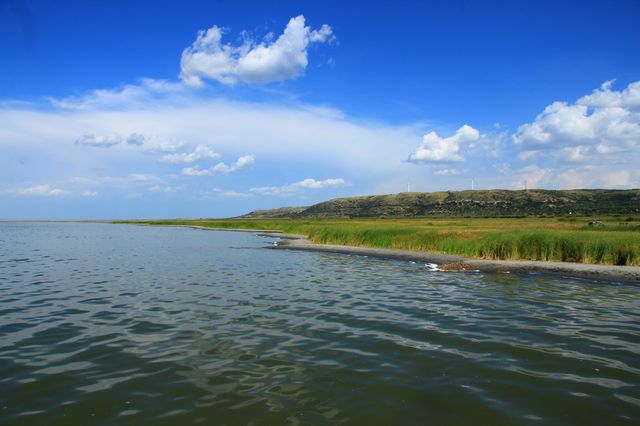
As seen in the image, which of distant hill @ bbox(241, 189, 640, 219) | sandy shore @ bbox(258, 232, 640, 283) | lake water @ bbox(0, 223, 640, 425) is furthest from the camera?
distant hill @ bbox(241, 189, 640, 219)

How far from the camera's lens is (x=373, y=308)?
17.7m

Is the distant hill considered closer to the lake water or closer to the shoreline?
the shoreline

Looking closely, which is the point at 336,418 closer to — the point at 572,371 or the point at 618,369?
the point at 572,371

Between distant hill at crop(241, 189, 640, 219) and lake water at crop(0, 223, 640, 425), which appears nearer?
lake water at crop(0, 223, 640, 425)

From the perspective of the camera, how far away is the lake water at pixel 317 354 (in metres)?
8.23

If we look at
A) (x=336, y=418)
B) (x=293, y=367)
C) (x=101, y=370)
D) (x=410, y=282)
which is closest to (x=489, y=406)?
(x=336, y=418)

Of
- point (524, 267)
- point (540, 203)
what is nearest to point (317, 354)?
point (524, 267)

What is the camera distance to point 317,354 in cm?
1152

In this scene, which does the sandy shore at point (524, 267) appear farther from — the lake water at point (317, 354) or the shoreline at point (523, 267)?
the lake water at point (317, 354)

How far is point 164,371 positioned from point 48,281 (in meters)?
17.7

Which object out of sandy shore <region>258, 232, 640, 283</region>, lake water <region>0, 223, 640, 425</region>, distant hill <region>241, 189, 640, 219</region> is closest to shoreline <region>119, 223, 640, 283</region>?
sandy shore <region>258, 232, 640, 283</region>

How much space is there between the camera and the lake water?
324 inches

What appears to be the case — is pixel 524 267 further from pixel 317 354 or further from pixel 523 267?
pixel 317 354

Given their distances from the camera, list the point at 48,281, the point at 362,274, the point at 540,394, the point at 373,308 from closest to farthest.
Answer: the point at 540,394 < the point at 373,308 < the point at 48,281 < the point at 362,274
